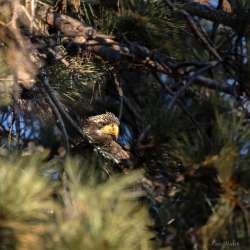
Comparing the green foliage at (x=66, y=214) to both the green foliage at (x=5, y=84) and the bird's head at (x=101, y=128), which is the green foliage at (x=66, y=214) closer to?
the green foliage at (x=5, y=84)

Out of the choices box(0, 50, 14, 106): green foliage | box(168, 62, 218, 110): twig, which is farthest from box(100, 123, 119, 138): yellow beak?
box(0, 50, 14, 106): green foliage

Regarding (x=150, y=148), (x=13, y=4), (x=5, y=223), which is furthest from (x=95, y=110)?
(x=5, y=223)

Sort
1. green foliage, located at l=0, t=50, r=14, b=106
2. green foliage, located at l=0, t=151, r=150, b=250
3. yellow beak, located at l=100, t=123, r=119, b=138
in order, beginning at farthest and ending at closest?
yellow beak, located at l=100, t=123, r=119, b=138
green foliage, located at l=0, t=50, r=14, b=106
green foliage, located at l=0, t=151, r=150, b=250

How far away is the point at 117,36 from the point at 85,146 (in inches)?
19.8

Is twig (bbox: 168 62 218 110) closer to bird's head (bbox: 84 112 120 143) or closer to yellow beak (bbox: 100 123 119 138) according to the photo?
bird's head (bbox: 84 112 120 143)

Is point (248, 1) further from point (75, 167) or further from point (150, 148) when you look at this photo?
point (75, 167)

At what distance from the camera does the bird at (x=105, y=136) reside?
2004mm

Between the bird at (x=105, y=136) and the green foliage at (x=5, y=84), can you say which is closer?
the green foliage at (x=5, y=84)

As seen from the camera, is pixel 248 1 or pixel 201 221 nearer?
pixel 201 221

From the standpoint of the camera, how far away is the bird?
78.9 inches

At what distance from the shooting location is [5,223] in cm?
113

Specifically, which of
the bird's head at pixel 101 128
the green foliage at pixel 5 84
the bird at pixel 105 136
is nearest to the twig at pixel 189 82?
the bird at pixel 105 136

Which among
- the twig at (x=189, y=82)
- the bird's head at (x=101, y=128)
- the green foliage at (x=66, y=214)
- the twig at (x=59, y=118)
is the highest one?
the green foliage at (x=66, y=214)

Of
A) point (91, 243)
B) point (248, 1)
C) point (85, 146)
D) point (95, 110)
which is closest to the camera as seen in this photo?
point (91, 243)
